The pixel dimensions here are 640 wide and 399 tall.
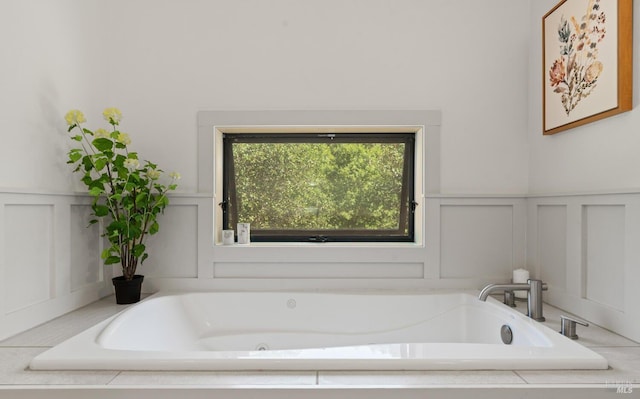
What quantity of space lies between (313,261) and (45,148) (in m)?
1.35

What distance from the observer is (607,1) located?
1.52 metres

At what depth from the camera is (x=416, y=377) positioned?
1088 mm

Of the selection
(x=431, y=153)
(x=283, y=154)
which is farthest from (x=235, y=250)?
(x=431, y=153)

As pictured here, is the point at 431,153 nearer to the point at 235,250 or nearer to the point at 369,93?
the point at 369,93

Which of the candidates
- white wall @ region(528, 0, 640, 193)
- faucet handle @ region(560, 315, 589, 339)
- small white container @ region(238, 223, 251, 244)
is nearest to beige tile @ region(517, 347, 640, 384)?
faucet handle @ region(560, 315, 589, 339)

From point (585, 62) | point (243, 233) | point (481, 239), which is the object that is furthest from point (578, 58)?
point (243, 233)

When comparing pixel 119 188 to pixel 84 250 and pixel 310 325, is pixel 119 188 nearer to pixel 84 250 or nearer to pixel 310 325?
pixel 84 250

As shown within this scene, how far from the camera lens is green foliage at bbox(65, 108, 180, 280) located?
177 centimetres

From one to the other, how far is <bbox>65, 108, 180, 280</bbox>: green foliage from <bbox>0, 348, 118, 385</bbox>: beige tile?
2.19ft

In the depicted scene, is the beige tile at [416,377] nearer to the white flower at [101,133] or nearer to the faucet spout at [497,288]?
the faucet spout at [497,288]

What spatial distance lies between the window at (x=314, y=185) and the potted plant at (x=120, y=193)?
19.9 inches

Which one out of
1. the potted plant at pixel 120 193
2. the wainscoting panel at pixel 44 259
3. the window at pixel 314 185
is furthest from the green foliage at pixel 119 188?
the window at pixel 314 185

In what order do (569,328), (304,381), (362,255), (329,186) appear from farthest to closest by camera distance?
(329,186)
(362,255)
(569,328)
(304,381)

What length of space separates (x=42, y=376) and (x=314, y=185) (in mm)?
1619
